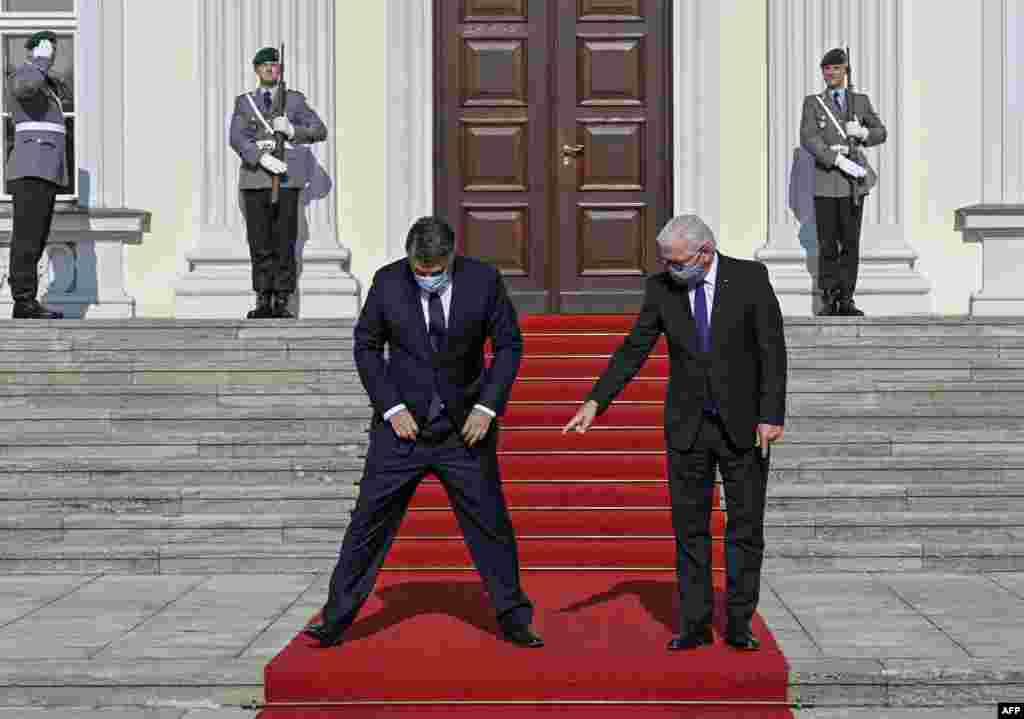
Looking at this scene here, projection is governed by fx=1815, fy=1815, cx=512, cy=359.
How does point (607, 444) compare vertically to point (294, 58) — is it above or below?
below

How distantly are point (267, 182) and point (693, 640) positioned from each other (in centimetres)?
639

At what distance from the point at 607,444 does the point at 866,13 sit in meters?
4.71

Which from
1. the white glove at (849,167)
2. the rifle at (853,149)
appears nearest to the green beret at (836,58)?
the rifle at (853,149)

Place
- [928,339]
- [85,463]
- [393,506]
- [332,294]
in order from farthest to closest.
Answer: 1. [332,294]
2. [928,339]
3. [85,463]
4. [393,506]

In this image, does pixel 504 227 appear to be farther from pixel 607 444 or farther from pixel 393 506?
pixel 393 506

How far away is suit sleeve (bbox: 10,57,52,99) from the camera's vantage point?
42.6 feet

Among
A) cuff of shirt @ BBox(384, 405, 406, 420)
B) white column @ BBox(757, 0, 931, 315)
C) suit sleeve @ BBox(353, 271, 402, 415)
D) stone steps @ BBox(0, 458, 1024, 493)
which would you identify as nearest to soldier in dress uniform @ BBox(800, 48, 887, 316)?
white column @ BBox(757, 0, 931, 315)

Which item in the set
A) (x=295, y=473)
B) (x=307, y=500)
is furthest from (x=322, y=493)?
(x=295, y=473)

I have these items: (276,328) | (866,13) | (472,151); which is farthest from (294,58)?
(866,13)

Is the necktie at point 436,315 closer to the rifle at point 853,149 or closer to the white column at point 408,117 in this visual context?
the rifle at point 853,149

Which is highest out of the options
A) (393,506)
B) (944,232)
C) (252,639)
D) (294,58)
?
(294,58)

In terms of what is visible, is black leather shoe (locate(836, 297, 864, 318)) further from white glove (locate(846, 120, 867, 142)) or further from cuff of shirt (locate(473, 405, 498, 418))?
cuff of shirt (locate(473, 405, 498, 418))

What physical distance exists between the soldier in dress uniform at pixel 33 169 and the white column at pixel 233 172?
4.13 feet

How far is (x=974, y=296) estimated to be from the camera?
546 inches
